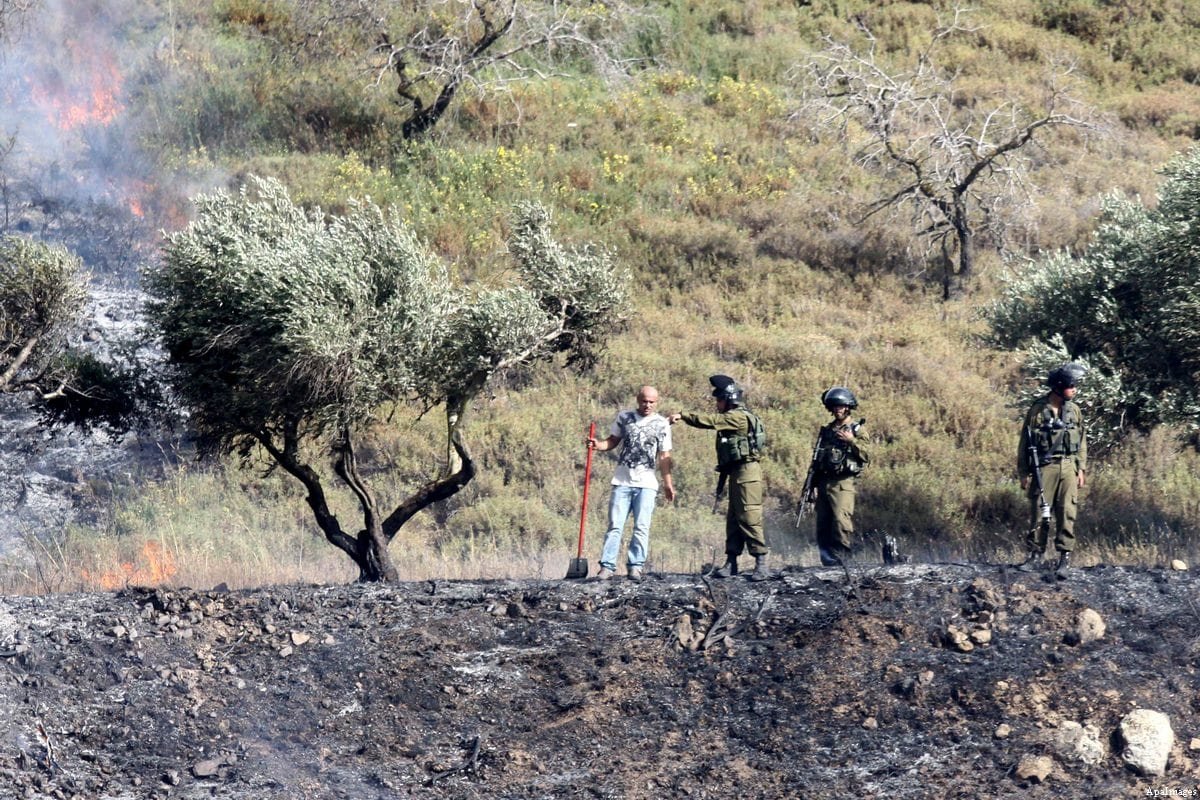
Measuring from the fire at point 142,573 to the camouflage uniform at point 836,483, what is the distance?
20.0 feet

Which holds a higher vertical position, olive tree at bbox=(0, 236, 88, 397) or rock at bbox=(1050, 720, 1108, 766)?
olive tree at bbox=(0, 236, 88, 397)

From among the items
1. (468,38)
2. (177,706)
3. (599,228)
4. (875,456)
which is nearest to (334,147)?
(468,38)

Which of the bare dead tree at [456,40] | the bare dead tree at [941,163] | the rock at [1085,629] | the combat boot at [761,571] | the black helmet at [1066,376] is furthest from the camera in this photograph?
the bare dead tree at [456,40]

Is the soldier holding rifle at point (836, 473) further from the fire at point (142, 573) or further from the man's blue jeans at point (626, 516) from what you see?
the fire at point (142, 573)

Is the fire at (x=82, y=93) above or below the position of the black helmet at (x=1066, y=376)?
above

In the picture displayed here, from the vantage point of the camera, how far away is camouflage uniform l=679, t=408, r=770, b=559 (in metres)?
10.6

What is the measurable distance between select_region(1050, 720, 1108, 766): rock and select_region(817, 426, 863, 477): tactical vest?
3202 mm

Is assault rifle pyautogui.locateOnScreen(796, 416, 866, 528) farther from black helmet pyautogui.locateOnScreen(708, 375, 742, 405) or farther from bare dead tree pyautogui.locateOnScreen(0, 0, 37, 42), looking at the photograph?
bare dead tree pyautogui.locateOnScreen(0, 0, 37, 42)

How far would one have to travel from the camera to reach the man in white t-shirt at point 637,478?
10.5 m

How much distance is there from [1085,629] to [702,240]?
523 inches

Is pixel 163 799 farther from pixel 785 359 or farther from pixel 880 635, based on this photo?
pixel 785 359

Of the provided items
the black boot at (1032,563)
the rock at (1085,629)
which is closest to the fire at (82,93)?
the black boot at (1032,563)

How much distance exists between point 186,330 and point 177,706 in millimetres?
3425

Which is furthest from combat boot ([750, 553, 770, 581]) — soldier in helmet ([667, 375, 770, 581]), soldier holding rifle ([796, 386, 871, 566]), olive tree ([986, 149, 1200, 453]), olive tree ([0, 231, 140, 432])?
olive tree ([0, 231, 140, 432])
